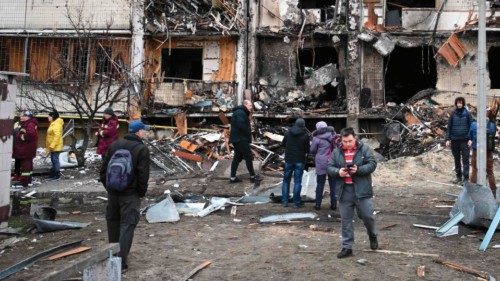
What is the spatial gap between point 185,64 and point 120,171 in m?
15.9

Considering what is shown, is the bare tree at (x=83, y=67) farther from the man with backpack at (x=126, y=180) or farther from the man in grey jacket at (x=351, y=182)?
the man in grey jacket at (x=351, y=182)

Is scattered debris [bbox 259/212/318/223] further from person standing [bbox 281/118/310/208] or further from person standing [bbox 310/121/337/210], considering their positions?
person standing [bbox 281/118/310/208]

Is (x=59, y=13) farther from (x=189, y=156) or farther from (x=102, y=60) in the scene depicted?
(x=189, y=156)

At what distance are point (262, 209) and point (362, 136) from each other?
33.6 feet

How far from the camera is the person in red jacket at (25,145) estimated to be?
39.9ft

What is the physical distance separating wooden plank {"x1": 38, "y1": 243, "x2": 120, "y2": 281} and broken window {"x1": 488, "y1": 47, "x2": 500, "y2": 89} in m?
20.4

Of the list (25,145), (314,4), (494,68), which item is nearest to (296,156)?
(25,145)

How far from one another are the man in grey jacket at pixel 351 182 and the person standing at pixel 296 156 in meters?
3.00

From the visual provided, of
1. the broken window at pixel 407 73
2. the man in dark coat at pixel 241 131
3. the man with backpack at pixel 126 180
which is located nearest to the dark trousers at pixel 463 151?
the man in dark coat at pixel 241 131

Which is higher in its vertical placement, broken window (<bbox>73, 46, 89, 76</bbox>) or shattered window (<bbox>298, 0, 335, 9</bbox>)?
shattered window (<bbox>298, 0, 335, 9</bbox>)

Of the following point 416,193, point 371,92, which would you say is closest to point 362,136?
point 371,92

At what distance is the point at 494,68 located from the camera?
21.7 metres

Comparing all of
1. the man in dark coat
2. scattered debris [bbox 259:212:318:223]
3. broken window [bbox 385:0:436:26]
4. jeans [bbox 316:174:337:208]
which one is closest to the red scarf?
scattered debris [bbox 259:212:318:223]

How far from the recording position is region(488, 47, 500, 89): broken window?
21.1 metres
